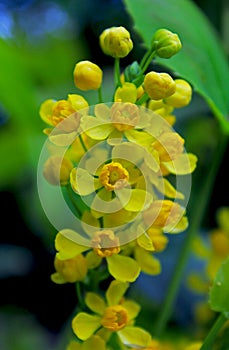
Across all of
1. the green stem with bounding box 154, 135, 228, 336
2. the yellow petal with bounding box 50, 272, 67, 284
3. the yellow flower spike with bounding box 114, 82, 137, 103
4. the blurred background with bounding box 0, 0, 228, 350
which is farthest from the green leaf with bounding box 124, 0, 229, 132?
the blurred background with bounding box 0, 0, 228, 350

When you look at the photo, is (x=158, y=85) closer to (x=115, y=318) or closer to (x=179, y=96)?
(x=179, y=96)

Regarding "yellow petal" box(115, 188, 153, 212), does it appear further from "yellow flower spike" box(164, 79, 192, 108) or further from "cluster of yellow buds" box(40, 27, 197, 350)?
"yellow flower spike" box(164, 79, 192, 108)

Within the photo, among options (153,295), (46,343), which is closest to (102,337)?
(153,295)

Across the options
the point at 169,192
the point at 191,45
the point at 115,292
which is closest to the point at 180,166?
the point at 169,192

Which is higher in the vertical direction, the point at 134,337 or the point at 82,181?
the point at 82,181

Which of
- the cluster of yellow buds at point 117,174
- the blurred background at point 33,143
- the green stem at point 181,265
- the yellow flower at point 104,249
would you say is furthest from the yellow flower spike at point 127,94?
the blurred background at point 33,143

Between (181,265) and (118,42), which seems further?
(181,265)

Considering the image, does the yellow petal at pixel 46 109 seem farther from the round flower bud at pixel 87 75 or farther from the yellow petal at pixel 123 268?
the yellow petal at pixel 123 268
